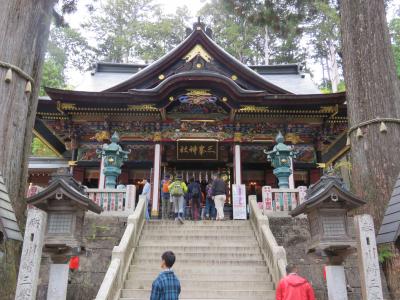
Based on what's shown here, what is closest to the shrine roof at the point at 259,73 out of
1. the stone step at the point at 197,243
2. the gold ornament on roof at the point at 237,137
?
the gold ornament on roof at the point at 237,137

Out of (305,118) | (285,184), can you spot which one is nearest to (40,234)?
(285,184)

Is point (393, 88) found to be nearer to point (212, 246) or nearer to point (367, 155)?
point (367, 155)

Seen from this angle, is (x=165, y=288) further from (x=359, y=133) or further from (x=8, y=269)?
(x=359, y=133)

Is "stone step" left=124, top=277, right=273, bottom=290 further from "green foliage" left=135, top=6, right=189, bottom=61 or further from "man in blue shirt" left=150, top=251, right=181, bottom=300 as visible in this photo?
"green foliage" left=135, top=6, right=189, bottom=61

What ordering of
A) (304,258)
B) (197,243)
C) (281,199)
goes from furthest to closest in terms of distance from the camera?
(281,199), (197,243), (304,258)

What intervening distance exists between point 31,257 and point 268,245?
4449 millimetres

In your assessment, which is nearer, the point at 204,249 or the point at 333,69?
the point at 204,249

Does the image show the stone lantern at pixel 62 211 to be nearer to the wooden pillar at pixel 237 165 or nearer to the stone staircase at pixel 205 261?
the stone staircase at pixel 205 261

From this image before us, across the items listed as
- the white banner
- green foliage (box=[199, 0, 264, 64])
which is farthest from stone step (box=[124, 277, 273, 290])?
green foliage (box=[199, 0, 264, 64])

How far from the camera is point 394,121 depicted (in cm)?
583

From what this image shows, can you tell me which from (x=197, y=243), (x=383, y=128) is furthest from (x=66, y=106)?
(x=383, y=128)

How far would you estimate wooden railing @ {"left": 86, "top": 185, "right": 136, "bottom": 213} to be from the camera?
9.04 metres

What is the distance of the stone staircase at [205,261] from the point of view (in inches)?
251

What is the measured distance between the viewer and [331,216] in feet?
17.6
